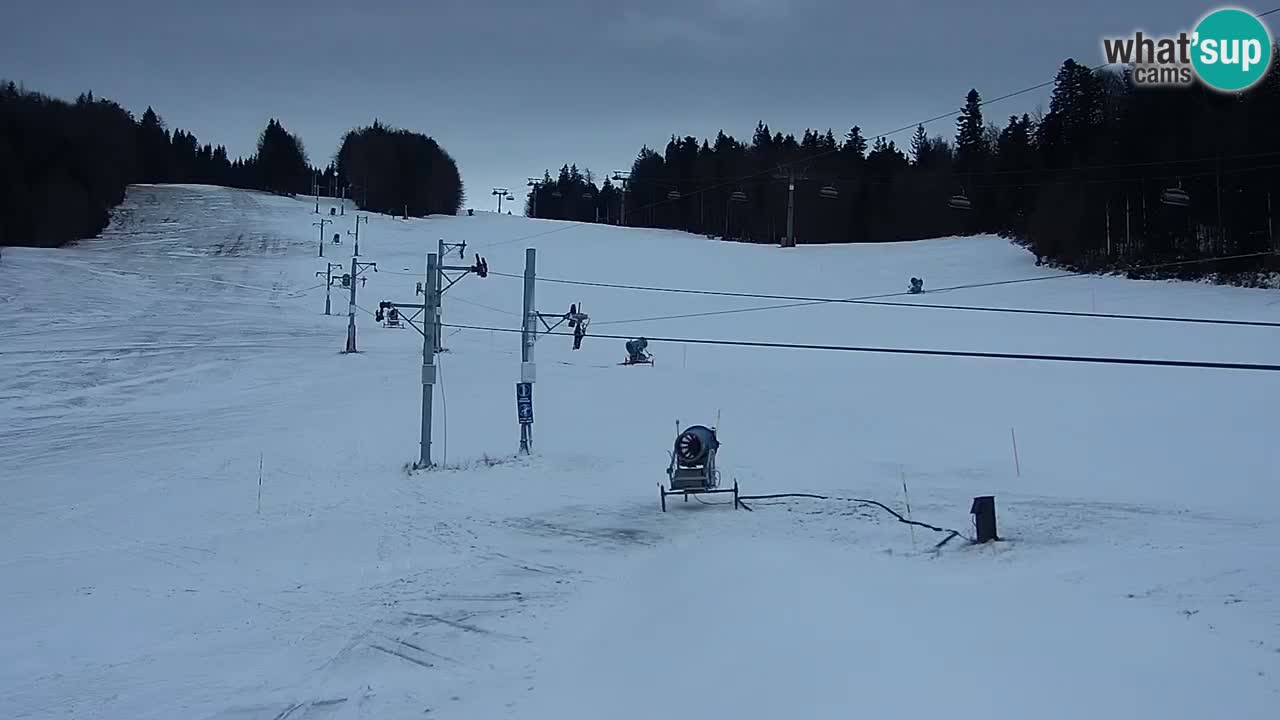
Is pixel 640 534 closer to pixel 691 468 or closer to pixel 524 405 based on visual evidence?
pixel 691 468

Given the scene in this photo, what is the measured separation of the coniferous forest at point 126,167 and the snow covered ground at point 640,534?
129 feet

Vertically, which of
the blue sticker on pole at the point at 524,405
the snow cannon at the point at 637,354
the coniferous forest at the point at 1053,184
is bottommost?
the blue sticker on pole at the point at 524,405

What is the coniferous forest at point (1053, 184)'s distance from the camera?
160 ft

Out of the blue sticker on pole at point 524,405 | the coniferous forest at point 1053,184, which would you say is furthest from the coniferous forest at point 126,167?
the blue sticker on pole at point 524,405

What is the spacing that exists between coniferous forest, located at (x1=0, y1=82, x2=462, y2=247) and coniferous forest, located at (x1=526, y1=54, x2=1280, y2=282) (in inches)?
1078

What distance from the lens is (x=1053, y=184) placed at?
64688 mm

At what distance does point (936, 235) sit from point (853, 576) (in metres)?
96.8

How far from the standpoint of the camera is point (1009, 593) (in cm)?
1204

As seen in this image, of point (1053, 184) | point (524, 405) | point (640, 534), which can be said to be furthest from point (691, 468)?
point (1053, 184)

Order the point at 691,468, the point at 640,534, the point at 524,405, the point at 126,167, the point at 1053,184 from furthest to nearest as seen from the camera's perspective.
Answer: the point at 126,167 < the point at 1053,184 < the point at 524,405 < the point at 691,468 < the point at 640,534

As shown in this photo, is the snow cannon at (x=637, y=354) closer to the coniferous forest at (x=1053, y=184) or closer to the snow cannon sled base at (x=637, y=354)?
the snow cannon sled base at (x=637, y=354)

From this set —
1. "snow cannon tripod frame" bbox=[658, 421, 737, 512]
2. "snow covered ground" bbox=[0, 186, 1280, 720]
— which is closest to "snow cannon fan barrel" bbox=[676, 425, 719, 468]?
"snow cannon tripod frame" bbox=[658, 421, 737, 512]

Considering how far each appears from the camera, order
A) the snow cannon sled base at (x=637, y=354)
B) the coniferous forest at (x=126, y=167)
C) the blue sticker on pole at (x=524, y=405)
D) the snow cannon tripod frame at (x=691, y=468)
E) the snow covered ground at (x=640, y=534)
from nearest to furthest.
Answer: the snow covered ground at (x=640, y=534), the snow cannon tripod frame at (x=691, y=468), the blue sticker on pole at (x=524, y=405), the snow cannon sled base at (x=637, y=354), the coniferous forest at (x=126, y=167)

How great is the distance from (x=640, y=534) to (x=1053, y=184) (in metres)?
56.2
